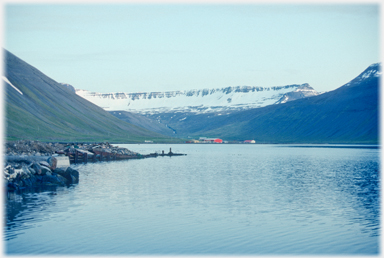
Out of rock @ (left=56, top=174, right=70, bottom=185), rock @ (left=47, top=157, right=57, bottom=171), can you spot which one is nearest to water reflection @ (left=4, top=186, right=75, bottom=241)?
rock @ (left=56, top=174, right=70, bottom=185)

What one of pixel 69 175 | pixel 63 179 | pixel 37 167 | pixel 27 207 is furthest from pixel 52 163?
pixel 27 207

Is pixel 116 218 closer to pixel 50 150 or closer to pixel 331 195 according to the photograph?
pixel 331 195

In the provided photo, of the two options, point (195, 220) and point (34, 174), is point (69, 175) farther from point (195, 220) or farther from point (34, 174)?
point (195, 220)

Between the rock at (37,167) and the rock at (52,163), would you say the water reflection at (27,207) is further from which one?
the rock at (52,163)

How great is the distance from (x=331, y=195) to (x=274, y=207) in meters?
8.61

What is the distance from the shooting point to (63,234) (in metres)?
23.8

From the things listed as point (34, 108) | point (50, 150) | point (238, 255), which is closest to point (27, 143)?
point (50, 150)

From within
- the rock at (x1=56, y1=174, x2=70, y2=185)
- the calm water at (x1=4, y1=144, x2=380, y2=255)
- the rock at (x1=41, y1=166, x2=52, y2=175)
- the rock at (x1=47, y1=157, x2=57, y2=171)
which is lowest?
the calm water at (x1=4, y1=144, x2=380, y2=255)

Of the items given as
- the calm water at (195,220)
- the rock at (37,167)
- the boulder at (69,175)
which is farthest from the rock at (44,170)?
the calm water at (195,220)

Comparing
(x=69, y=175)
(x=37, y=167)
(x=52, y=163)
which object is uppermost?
(x=52, y=163)

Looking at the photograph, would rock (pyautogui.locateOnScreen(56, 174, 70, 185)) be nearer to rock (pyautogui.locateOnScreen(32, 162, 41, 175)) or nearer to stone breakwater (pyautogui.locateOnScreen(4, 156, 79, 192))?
stone breakwater (pyautogui.locateOnScreen(4, 156, 79, 192))

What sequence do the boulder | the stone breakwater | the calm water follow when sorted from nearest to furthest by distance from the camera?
the calm water
the stone breakwater
the boulder

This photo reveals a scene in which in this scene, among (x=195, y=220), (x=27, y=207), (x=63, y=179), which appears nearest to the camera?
(x=195, y=220)

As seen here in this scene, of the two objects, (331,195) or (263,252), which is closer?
(263,252)
